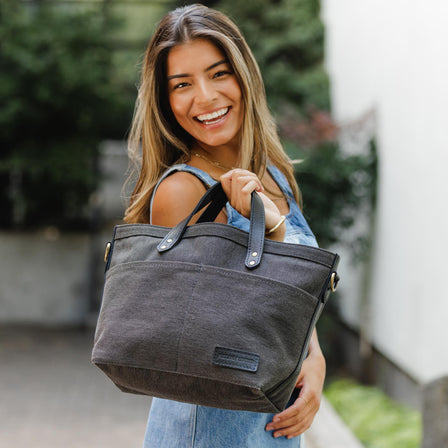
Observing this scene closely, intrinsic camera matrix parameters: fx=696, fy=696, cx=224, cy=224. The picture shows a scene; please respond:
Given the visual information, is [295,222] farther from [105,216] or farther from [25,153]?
[105,216]

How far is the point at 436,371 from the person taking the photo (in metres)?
4.90

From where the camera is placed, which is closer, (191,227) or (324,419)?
(191,227)

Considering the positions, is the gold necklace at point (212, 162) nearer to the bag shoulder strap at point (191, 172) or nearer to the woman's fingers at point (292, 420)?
the bag shoulder strap at point (191, 172)

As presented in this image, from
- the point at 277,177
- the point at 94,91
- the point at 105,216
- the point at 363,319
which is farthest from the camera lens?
the point at 105,216

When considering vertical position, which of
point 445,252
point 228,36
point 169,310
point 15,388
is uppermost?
point 228,36

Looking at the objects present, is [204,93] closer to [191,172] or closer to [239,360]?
[191,172]

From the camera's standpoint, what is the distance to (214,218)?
1.59 m

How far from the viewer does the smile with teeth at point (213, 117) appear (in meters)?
1.72

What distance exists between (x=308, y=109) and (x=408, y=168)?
2.35m

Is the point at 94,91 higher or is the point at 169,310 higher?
the point at 169,310

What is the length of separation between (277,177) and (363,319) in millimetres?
5043

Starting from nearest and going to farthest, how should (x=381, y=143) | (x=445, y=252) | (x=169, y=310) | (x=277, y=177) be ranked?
1. (x=169, y=310)
2. (x=277, y=177)
3. (x=445, y=252)
4. (x=381, y=143)

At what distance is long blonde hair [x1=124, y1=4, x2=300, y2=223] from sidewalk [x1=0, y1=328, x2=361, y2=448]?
95.1 inches

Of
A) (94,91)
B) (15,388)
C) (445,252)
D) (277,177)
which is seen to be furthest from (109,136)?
(277,177)
